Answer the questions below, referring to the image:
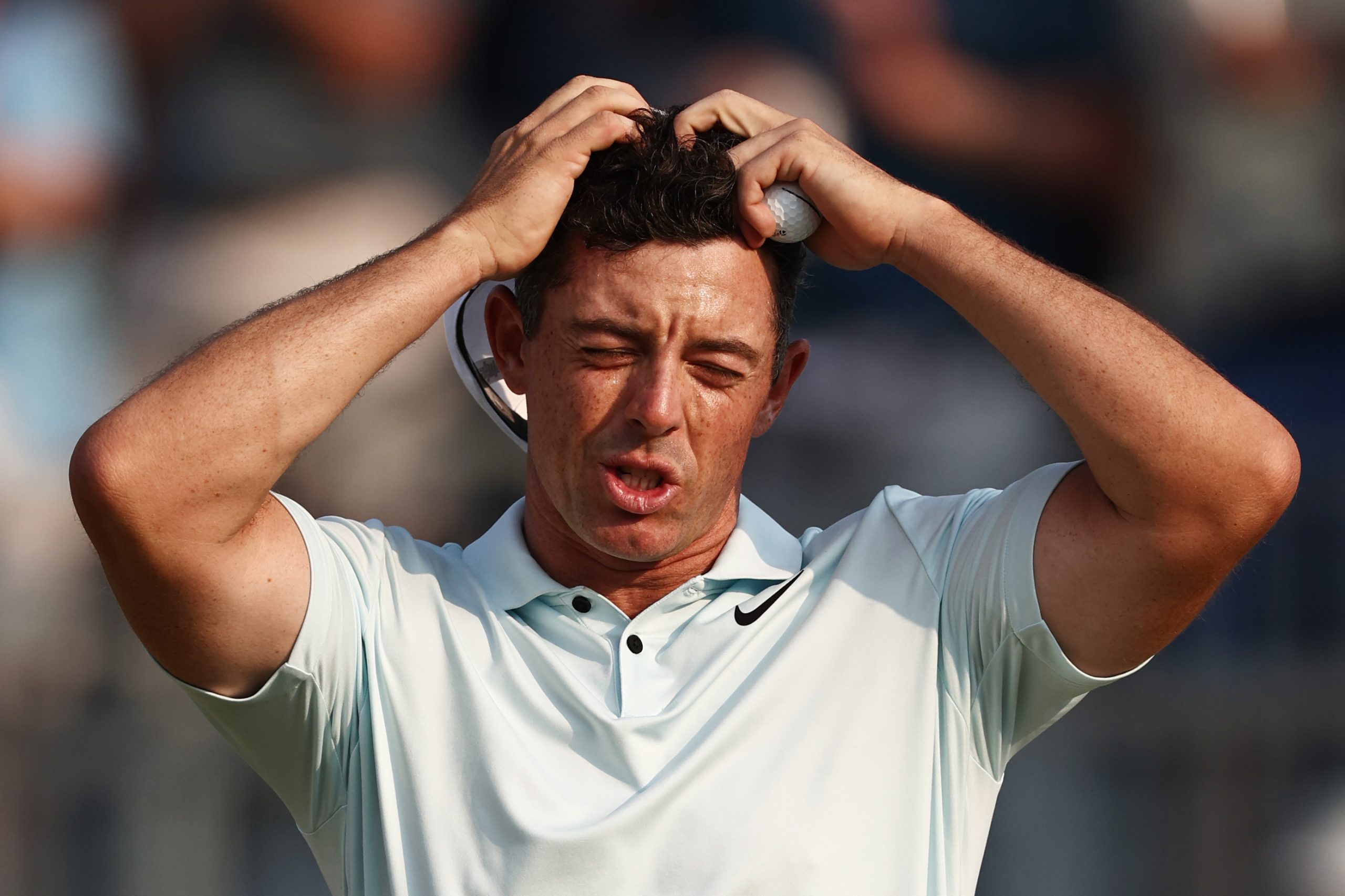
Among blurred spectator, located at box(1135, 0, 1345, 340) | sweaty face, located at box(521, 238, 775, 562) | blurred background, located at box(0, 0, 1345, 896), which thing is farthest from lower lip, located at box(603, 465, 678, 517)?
blurred spectator, located at box(1135, 0, 1345, 340)

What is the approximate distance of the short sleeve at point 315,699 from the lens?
5.44 feet

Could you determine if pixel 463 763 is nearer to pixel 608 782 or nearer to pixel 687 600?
pixel 608 782

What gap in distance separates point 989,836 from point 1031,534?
1.80 m

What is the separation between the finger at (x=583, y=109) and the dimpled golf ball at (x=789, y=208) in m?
0.23

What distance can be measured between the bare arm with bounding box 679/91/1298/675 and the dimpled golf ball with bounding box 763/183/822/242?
2 cm

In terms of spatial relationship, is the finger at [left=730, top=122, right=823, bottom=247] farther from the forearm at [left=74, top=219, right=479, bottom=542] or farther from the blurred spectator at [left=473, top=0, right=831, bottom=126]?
the blurred spectator at [left=473, top=0, right=831, bottom=126]

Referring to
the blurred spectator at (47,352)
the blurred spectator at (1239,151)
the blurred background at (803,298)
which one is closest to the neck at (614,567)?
the blurred background at (803,298)

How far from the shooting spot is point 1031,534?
1.68 meters

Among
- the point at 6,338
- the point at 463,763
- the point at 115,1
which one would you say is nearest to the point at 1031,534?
the point at 463,763

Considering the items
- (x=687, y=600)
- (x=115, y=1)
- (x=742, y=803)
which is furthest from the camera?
(x=115, y=1)

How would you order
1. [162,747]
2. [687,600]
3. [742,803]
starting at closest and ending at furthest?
[742,803] → [687,600] → [162,747]

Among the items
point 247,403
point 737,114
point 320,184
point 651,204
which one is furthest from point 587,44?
point 247,403

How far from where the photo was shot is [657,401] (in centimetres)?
173

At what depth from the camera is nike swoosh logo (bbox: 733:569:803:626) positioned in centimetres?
183
